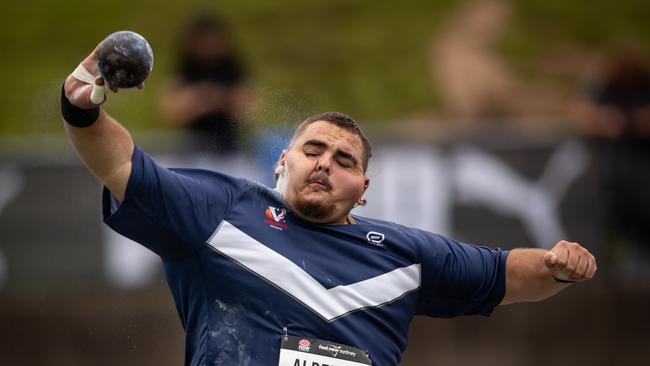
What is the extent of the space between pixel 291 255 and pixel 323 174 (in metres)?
0.40

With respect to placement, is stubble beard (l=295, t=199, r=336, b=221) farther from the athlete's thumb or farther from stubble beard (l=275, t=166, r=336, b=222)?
the athlete's thumb

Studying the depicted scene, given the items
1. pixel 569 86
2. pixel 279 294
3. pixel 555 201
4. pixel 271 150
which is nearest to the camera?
pixel 279 294

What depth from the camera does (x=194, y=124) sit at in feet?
34.6

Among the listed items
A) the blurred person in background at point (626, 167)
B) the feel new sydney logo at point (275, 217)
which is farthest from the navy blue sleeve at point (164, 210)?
the blurred person in background at point (626, 167)

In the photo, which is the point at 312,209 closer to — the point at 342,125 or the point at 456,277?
the point at 342,125

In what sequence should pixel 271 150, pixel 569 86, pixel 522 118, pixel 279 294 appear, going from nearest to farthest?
pixel 279 294
pixel 271 150
pixel 522 118
pixel 569 86

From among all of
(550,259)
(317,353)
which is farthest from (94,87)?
(550,259)

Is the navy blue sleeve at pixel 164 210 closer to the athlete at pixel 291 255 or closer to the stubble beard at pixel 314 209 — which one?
the athlete at pixel 291 255

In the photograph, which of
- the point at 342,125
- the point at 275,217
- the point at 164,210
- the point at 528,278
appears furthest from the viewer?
the point at 528,278

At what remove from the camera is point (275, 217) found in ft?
17.7

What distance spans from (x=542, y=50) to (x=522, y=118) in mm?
1859

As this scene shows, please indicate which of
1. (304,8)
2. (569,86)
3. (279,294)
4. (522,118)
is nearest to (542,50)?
(569,86)

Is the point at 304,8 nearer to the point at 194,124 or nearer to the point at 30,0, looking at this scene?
the point at 30,0

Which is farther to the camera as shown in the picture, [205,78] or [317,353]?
[205,78]
